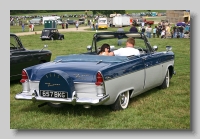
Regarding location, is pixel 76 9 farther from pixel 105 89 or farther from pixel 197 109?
pixel 197 109

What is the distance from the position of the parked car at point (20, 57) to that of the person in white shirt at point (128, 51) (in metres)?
2.30

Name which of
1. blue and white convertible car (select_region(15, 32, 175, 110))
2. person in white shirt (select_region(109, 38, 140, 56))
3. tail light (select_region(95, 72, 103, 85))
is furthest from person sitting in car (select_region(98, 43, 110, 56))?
tail light (select_region(95, 72, 103, 85))

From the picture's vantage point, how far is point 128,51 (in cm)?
700

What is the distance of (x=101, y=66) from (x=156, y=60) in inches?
68.3

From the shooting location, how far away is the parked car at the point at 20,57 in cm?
820

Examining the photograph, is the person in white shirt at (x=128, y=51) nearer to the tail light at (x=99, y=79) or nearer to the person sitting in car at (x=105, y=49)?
the person sitting in car at (x=105, y=49)

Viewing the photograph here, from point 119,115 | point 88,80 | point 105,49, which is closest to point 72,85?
point 88,80

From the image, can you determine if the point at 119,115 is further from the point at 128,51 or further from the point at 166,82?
the point at 166,82

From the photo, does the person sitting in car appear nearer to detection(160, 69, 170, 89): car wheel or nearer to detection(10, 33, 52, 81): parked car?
detection(160, 69, 170, 89): car wheel

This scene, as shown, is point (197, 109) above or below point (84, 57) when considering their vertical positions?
below

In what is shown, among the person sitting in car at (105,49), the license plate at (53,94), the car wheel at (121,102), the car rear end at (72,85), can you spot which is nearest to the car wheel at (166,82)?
the person sitting in car at (105,49)

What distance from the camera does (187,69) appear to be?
399 inches

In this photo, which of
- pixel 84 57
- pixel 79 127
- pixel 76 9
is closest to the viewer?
pixel 79 127

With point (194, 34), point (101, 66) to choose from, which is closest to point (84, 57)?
point (101, 66)
